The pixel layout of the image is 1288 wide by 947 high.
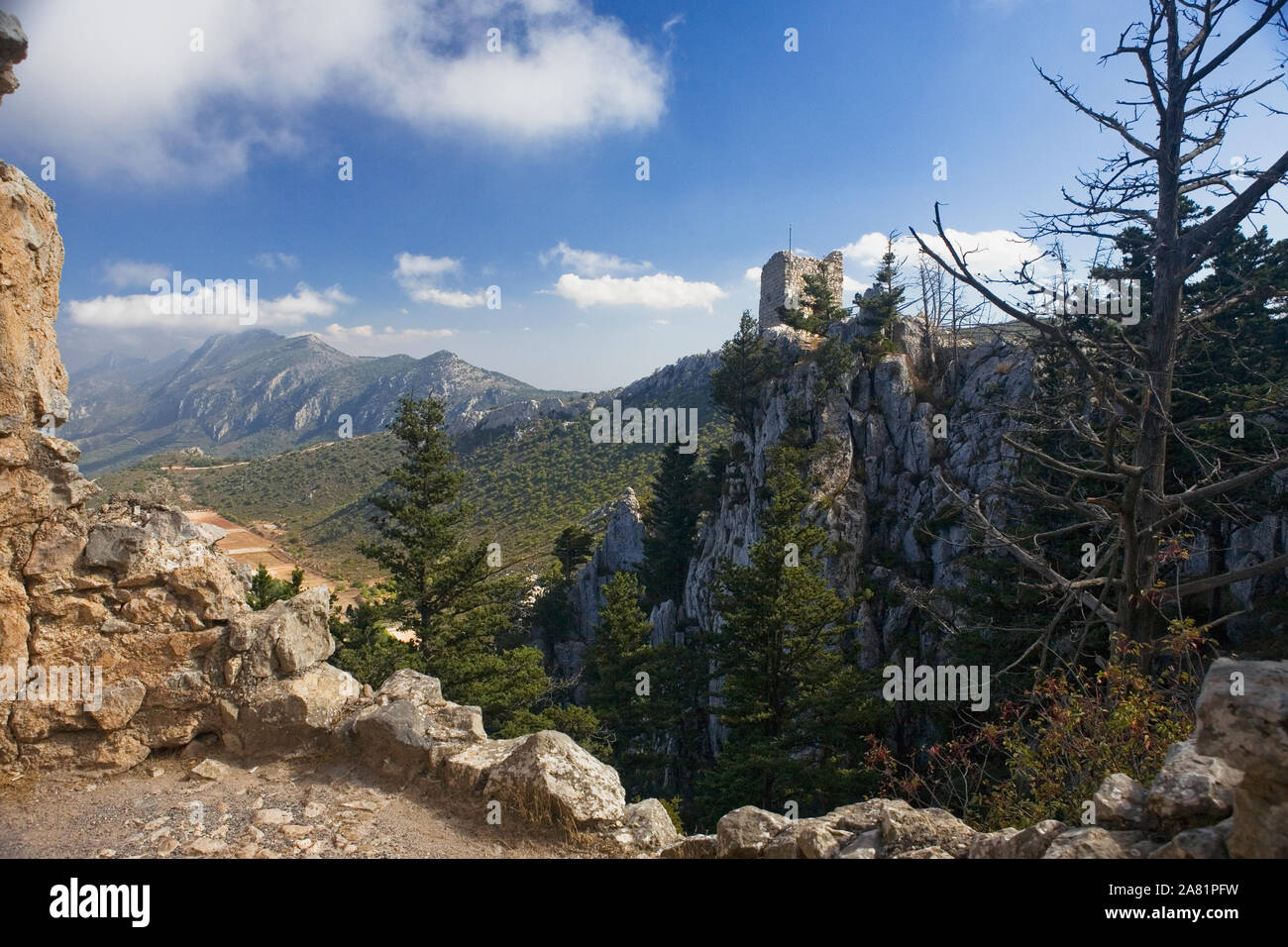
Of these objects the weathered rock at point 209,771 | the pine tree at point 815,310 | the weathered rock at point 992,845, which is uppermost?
the pine tree at point 815,310

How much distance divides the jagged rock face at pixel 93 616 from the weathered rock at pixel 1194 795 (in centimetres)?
693

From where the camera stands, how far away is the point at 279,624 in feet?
21.1

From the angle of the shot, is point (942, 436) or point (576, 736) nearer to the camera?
point (576, 736)

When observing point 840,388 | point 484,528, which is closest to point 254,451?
point 484,528

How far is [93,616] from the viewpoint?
5777 mm

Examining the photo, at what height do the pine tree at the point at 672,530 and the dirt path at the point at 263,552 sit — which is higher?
the pine tree at the point at 672,530

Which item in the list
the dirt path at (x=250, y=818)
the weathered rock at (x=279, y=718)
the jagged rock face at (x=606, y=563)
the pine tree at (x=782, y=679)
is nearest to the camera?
the dirt path at (x=250, y=818)

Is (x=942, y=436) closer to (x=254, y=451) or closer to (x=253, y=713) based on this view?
(x=253, y=713)

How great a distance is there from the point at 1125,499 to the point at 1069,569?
8373 mm

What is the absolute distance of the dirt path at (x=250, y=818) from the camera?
4.66 metres

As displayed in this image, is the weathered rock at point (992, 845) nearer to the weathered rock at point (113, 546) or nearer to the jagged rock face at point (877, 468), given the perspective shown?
the weathered rock at point (113, 546)

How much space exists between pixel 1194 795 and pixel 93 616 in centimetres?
874

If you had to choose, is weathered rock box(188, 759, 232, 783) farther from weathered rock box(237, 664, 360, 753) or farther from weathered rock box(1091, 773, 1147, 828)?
weathered rock box(1091, 773, 1147, 828)

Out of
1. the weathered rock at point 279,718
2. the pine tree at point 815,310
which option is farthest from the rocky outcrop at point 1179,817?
the pine tree at point 815,310
